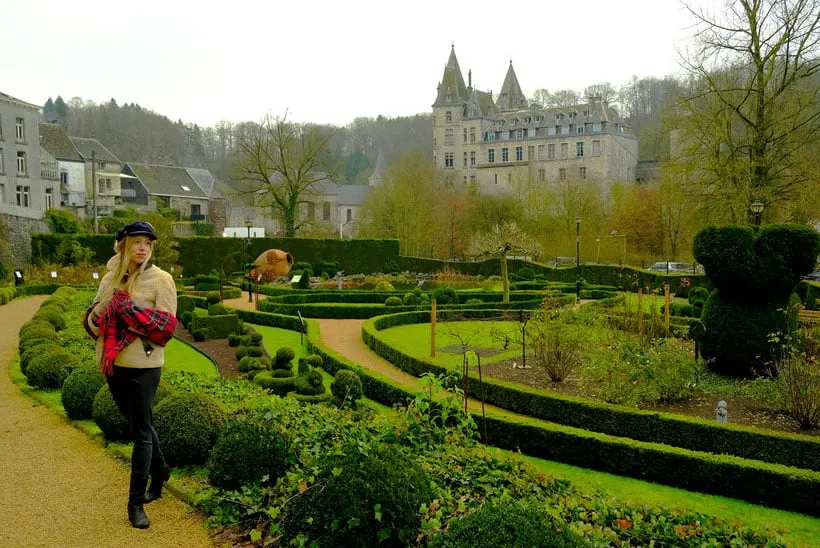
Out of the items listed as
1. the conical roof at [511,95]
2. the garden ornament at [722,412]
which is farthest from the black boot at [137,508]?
the conical roof at [511,95]

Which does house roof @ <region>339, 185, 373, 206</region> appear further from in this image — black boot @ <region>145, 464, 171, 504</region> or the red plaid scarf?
the red plaid scarf

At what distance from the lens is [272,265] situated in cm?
3553

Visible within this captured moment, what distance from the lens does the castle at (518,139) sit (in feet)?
217

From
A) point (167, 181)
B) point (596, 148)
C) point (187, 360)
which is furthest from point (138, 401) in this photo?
point (596, 148)

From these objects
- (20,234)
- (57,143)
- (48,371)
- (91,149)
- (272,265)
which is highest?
(91,149)

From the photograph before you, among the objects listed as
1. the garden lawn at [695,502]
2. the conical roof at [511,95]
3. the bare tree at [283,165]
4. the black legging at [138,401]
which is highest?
the conical roof at [511,95]

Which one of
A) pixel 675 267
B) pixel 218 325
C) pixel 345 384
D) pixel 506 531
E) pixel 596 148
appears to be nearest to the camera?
pixel 506 531

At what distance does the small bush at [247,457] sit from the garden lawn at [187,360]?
7382 millimetres

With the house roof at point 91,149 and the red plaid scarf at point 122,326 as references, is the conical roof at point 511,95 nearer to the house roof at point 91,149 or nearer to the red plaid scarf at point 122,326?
the house roof at point 91,149

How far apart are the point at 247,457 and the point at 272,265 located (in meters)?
30.9

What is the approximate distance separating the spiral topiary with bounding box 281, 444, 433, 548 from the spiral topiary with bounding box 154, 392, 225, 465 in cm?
192

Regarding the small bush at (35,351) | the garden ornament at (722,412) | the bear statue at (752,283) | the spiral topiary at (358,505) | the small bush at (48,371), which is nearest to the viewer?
the spiral topiary at (358,505)

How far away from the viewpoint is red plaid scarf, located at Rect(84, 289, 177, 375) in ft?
15.0

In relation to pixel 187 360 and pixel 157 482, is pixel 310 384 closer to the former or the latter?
pixel 187 360
